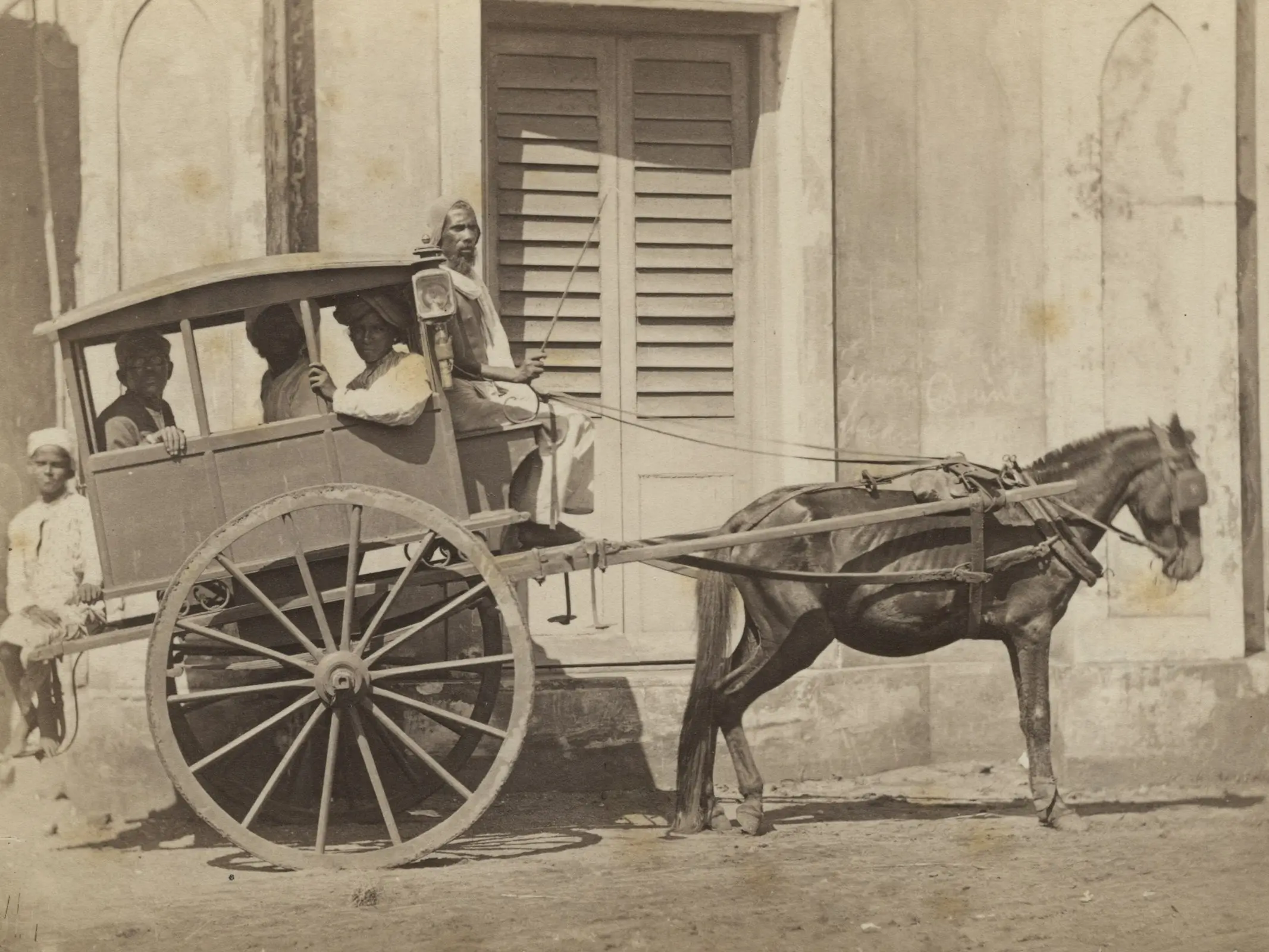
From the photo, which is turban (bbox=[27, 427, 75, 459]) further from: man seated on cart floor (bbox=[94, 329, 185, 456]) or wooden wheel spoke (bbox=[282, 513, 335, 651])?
wooden wheel spoke (bbox=[282, 513, 335, 651])

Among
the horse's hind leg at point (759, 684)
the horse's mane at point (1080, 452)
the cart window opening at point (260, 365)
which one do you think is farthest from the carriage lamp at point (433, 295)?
the horse's mane at point (1080, 452)

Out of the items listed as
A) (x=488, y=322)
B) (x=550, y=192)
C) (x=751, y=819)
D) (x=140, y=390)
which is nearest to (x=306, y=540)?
(x=140, y=390)

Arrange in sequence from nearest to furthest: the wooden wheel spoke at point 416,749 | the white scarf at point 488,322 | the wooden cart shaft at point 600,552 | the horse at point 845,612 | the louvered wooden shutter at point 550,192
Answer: the wooden wheel spoke at point 416,749 < the wooden cart shaft at point 600,552 < the white scarf at point 488,322 < the horse at point 845,612 < the louvered wooden shutter at point 550,192

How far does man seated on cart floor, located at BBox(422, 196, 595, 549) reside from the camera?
6.38 meters

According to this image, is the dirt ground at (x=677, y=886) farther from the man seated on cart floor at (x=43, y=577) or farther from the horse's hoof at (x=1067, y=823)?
the man seated on cart floor at (x=43, y=577)

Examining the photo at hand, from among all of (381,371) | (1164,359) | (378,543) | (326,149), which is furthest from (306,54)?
(1164,359)

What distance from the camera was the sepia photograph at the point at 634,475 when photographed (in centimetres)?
593

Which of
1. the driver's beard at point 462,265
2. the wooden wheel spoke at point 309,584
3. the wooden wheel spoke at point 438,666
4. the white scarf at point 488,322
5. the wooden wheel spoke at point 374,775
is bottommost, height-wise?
the wooden wheel spoke at point 374,775

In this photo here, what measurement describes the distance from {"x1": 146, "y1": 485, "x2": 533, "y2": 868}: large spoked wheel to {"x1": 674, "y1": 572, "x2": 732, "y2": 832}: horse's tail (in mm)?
840

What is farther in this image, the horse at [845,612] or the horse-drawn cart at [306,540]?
the horse at [845,612]

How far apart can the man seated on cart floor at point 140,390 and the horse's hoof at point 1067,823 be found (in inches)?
153

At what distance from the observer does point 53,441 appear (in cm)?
716

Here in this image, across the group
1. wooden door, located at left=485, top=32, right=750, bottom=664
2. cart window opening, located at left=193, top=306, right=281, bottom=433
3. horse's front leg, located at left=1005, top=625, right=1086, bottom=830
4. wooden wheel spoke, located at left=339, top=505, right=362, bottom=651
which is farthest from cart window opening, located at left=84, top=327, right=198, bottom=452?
horse's front leg, located at left=1005, top=625, right=1086, bottom=830

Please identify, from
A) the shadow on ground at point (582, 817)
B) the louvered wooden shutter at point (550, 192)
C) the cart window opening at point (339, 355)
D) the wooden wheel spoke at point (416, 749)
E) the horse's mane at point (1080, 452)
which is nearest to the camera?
the wooden wheel spoke at point (416, 749)
